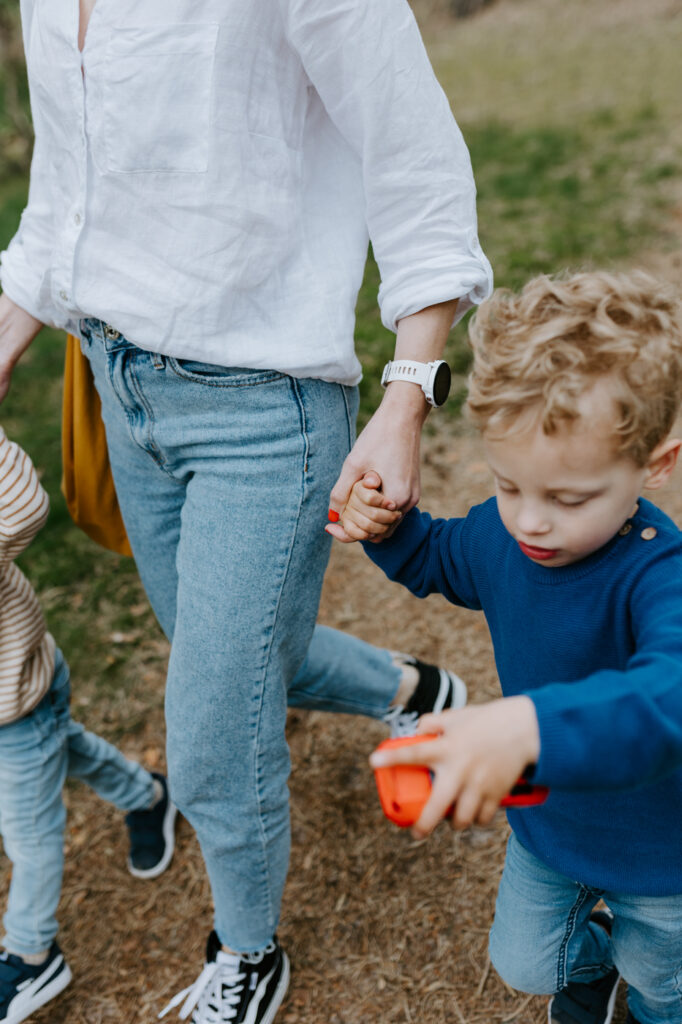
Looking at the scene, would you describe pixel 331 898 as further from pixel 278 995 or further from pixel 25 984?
pixel 25 984

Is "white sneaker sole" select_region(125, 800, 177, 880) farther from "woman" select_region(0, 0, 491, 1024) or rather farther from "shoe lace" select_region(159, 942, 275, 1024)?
"woman" select_region(0, 0, 491, 1024)

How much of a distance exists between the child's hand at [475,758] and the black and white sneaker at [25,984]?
171cm

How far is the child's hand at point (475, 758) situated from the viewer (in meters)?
1.05

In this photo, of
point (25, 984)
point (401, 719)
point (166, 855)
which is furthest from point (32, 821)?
point (401, 719)

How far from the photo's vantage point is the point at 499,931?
1844 millimetres

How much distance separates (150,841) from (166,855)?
0.20ft

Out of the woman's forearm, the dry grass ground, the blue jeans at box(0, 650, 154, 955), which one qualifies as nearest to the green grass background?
the dry grass ground

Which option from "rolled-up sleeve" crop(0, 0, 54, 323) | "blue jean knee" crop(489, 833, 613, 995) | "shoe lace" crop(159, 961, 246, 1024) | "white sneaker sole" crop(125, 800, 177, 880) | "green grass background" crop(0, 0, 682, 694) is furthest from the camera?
"green grass background" crop(0, 0, 682, 694)

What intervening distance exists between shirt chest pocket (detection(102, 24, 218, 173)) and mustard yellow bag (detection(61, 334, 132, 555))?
576 millimetres

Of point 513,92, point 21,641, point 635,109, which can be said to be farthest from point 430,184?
point 513,92

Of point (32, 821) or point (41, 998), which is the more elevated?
point (32, 821)

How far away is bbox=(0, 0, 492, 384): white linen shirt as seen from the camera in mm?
1575

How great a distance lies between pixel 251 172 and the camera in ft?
5.44

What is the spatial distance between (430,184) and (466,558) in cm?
66
